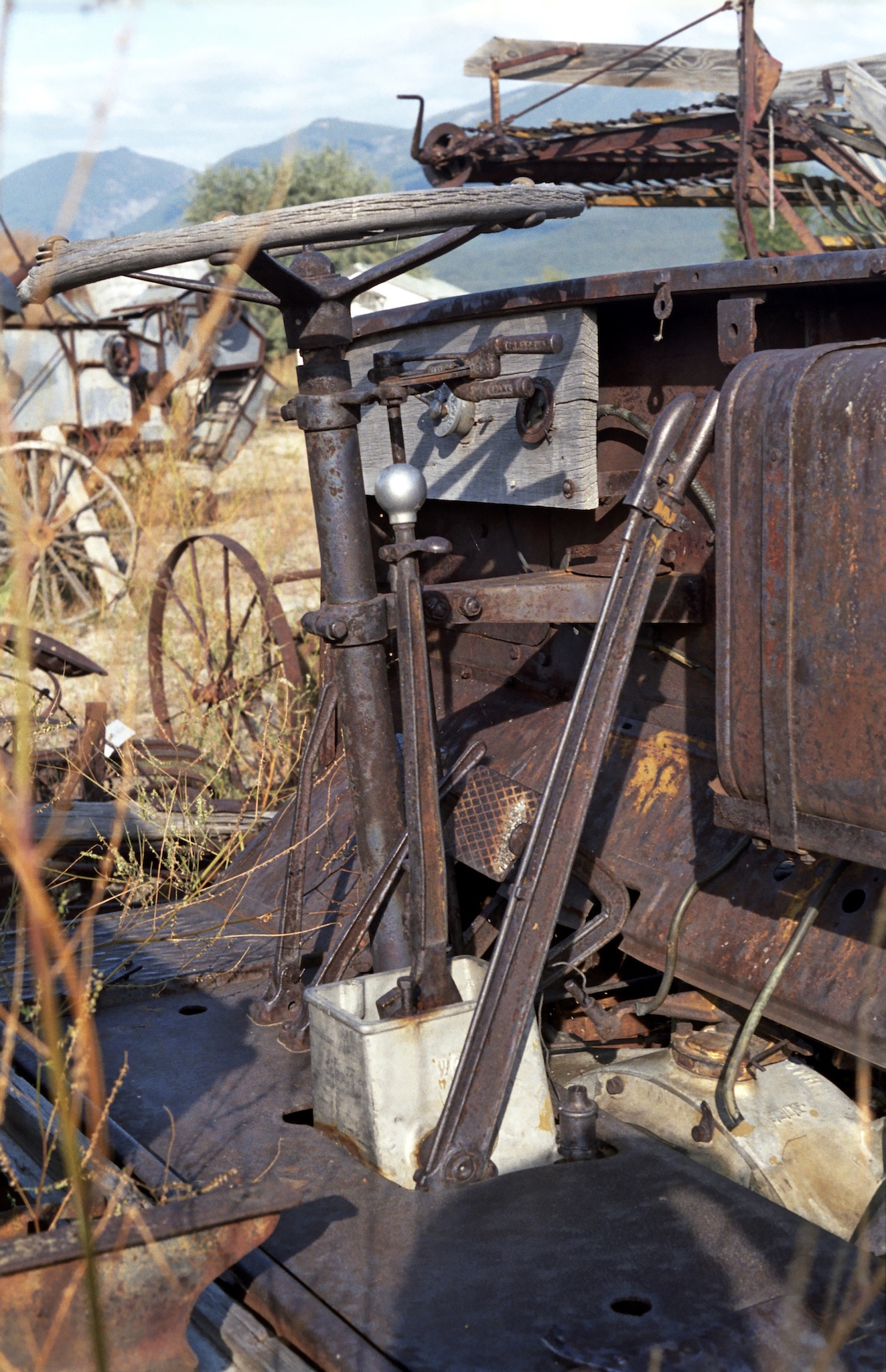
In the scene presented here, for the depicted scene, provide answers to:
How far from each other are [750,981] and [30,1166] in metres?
1.43

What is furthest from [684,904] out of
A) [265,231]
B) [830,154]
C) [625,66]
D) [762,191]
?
[625,66]

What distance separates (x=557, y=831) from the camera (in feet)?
7.51

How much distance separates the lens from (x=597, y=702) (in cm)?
230

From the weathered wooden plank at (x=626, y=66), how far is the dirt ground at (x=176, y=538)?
115 inches

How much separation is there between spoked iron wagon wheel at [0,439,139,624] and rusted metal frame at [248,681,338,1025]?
5977mm

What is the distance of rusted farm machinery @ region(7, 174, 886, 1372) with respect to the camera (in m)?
1.94

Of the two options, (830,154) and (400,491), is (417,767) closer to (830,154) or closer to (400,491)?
(400,491)

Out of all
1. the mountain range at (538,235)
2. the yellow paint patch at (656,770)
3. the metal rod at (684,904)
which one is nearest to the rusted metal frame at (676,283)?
the yellow paint patch at (656,770)

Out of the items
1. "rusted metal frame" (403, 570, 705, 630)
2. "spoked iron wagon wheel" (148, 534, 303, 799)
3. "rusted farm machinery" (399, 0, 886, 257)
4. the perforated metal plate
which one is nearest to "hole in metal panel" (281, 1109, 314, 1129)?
the perforated metal plate

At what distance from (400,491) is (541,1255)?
1.40 meters

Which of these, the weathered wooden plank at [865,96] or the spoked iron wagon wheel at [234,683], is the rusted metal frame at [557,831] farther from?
the weathered wooden plank at [865,96]

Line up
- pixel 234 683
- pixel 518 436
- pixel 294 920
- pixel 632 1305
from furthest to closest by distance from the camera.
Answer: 1. pixel 234 683
2. pixel 518 436
3. pixel 294 920
4. pixel 632 1305

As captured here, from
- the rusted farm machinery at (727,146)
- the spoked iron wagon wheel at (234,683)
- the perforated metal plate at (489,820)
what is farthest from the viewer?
the rusted farm machinery at (727,146)

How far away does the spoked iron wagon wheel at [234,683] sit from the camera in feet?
17.5
